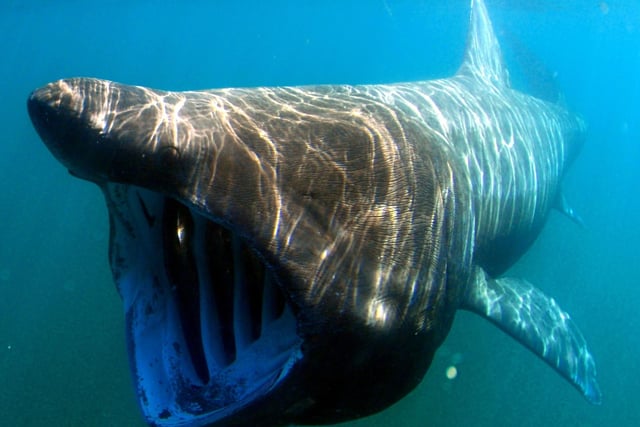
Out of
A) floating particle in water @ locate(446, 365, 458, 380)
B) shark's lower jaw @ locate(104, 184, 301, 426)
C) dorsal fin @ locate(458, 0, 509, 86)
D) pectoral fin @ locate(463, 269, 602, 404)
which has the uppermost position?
dorsal fin @ locate(458, 0, 509, 86)

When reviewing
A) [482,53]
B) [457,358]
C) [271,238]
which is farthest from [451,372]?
[271,238]

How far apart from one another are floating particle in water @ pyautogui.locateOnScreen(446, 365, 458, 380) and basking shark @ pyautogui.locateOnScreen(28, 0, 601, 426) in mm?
7612

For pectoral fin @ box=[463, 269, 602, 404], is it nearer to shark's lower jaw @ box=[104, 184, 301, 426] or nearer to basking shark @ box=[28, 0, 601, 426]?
basking shark @ box=[28, 0, 601, 426]

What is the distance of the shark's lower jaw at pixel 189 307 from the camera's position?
2652 mm

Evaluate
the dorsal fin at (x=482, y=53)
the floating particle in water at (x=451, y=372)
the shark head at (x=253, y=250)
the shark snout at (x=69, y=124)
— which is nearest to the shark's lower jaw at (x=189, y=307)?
the shark head at (x=253, y=250)

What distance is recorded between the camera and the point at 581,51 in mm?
96625

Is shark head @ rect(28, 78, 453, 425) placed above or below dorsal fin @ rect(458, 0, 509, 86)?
below

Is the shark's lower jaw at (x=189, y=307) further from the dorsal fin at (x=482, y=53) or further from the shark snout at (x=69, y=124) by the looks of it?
the dorsal fin at (x=482, y=53)

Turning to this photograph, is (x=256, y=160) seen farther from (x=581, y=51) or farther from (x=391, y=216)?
(x=581, y=51)

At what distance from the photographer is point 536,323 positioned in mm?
5117

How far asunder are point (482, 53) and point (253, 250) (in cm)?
708

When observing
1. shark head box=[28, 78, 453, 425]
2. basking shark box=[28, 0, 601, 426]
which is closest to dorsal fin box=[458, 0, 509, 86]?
basking shark box=[28, 0, 601, 426]

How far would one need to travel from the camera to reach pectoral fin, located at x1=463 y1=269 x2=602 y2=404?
4660mm

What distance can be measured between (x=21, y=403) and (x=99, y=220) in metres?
6.86
